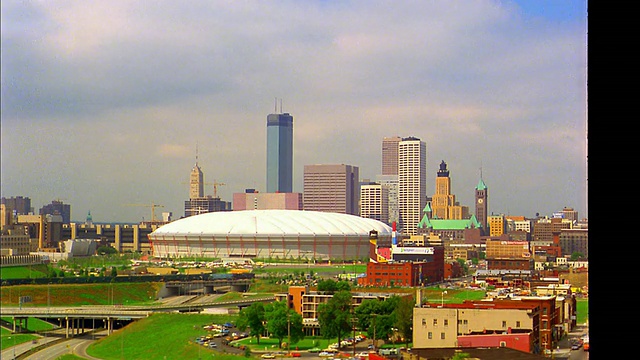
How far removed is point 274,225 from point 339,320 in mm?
22553

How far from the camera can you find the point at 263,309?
16703mm

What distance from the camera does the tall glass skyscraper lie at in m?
87.3

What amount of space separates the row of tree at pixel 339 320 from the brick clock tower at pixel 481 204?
44.4m

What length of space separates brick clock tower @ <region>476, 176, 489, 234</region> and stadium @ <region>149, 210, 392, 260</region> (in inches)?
850

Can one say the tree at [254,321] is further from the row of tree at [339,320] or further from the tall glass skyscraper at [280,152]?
the tall glass skyscraper at [280,152]

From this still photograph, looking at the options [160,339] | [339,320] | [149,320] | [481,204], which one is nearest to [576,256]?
[149,320]

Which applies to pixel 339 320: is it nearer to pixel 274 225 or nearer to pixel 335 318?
pixel 335 318

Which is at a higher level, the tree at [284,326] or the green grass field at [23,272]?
the green grass field at [23,272]

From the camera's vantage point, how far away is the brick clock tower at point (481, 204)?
60419mm

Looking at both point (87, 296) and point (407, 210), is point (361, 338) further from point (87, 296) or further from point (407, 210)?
point (407, 210)

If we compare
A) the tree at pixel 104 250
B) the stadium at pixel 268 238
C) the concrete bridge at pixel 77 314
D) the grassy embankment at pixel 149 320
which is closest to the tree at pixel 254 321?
the grassy embankment at pixel 149 320

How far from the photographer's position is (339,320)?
15.6m
